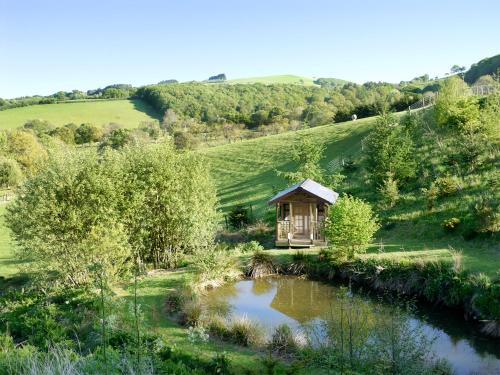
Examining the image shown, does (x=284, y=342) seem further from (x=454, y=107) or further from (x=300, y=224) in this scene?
(x=454, y=107)

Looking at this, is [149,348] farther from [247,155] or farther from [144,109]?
[144,109]

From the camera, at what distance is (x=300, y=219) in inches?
931

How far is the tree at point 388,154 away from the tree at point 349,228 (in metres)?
8.20

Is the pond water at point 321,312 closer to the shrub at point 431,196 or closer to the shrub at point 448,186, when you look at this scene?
the shrub at point 431,196

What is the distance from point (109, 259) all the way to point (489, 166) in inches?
817

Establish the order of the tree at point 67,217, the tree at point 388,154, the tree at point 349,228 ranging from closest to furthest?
the tree at point 67,217 < the tree at point 349,228 < the tree at point 388,154

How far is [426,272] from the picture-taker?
1555 centimetres

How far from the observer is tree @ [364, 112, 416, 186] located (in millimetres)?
26094

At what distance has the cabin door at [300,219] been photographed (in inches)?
923

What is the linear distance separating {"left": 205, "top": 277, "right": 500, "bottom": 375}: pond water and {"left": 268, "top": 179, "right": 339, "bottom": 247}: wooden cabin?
4.00 m

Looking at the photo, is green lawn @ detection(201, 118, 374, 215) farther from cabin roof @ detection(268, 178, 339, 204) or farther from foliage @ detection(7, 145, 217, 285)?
foliage @ detection(7, 145, 217, 285)

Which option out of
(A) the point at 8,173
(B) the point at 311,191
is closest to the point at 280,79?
(A) the point at 8,173

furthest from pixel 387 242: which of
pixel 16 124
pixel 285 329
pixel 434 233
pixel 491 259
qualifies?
pixel 16 124

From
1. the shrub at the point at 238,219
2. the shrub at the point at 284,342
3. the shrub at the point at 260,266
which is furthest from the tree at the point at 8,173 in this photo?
the shrub at the point at 284,342
